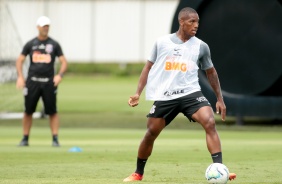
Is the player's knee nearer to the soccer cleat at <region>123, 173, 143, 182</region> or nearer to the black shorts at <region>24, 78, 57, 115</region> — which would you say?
the soccer cleat at <region>123, 173, 143, 182</region>

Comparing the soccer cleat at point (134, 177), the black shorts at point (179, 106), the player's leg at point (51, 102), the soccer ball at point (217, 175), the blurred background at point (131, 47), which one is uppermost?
the black shorts at point (179, 106)

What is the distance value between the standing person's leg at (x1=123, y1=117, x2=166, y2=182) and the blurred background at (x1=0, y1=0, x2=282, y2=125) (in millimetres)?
14246

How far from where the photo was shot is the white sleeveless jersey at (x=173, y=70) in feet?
42.9

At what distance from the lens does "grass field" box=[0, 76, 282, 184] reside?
1412 centimetres

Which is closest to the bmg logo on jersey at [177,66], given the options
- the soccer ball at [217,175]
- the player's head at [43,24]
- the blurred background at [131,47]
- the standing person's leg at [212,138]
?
the standing person's leg at [212,138]

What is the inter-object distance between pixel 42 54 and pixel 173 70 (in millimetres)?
7471

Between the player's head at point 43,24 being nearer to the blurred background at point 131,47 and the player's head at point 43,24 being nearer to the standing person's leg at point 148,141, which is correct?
the standing person's leg at point 148,141

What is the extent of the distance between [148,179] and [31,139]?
886cm

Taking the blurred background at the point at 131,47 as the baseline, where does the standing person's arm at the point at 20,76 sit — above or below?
above

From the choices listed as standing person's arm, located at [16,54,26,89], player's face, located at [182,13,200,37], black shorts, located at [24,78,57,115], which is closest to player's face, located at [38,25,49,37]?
standing person's arm, located at [16,54,26,89]

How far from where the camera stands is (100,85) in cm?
4941

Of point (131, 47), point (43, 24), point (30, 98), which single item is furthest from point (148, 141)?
point (131, 47)

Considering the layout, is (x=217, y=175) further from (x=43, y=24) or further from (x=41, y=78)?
(x=41, y=78)

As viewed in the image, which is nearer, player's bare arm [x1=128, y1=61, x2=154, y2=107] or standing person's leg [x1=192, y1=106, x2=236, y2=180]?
standing person's leg [x1=192, y1=106, x2=236, y2=180]
